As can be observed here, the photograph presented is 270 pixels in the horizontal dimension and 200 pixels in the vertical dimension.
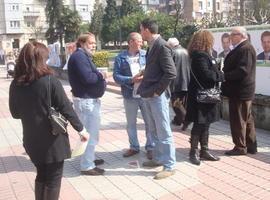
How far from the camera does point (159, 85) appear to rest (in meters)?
5.12

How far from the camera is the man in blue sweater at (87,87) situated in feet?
17.9

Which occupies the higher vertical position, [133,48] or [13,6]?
[13,6]

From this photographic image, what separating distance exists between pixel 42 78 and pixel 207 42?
2.63 metres

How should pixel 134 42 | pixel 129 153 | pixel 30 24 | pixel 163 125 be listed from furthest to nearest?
pixel 30 24 → pixel 129 153 → pixel 134 42 → pixel 163 125

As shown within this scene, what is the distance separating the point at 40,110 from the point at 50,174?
579mm

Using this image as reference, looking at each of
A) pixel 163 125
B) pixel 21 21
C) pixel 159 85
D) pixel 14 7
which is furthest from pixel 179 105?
pixel 14 7

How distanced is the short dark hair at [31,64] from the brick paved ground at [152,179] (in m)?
1.84

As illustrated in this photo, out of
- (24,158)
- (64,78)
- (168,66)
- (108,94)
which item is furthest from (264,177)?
(64,78)

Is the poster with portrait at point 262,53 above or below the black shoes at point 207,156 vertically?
above

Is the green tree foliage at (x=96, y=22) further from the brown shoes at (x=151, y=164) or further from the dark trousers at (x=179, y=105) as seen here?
the brown shoes at (x=151, y=164)

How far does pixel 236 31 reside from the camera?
5949mm

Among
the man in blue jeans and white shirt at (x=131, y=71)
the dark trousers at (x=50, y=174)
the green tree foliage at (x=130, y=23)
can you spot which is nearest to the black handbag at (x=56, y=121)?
the dark trousers at (x=50, y=174)

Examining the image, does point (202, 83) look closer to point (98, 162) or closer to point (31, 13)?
point (98, 162)

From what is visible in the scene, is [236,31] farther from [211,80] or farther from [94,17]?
[94,17]
